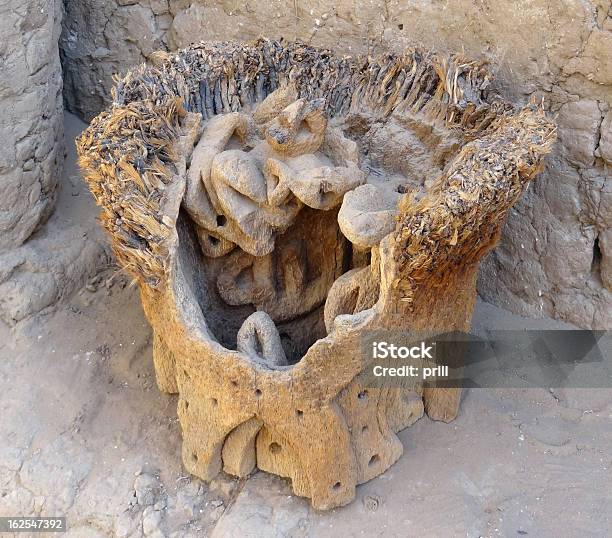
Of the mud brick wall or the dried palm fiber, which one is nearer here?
the dried palm fiber

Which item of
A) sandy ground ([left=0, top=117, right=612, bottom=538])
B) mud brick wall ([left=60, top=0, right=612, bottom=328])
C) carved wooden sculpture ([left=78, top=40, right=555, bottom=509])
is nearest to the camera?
carved wooden sculpture ([left=78, top=40, right=555, bottom=509])

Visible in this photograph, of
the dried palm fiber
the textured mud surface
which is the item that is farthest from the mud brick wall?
the textured mud surface

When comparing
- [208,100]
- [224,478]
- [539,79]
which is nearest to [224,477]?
[224,478]

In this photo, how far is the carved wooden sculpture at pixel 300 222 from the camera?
2.09 m

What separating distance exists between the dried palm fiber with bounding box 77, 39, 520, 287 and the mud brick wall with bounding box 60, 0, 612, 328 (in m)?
0.24

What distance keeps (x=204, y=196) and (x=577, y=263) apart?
1.38 meters

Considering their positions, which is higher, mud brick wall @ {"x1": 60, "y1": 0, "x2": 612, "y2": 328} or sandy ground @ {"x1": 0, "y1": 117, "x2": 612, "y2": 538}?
mud brick wall @ {"x1": 60, "y1": 0, "x2": 612, "y2": 328}

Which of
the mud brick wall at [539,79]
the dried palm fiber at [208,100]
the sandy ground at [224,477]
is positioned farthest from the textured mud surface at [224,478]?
the dried palm fiber at [208,100]

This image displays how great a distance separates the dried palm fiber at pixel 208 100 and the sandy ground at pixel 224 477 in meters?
0.62

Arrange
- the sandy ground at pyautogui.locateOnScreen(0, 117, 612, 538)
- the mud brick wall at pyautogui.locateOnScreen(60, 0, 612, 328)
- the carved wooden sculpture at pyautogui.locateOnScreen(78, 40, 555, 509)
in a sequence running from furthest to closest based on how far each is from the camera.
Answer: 1. the mud brick wall at pyautogui.locateOnScreen(60, 0, 612, 328)
2. the sandy ground at pyautogui.locateOnScreen(0, 117, 612, 538)
3. the carved wooden sculpture at pyautogui.locateOnScreen(78, 40, 555, 509)

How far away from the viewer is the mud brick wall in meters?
2.60

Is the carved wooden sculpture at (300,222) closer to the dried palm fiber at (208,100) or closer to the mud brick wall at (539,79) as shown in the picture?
the dried palm fiber at (208,100)

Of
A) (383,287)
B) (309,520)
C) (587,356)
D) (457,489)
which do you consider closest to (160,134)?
(383,287)

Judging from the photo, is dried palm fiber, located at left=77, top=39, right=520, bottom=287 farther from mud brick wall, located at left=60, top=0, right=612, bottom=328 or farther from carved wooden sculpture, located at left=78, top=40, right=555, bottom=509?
mud brick wall, located at left=60, top=0, right=612, bottom=328
